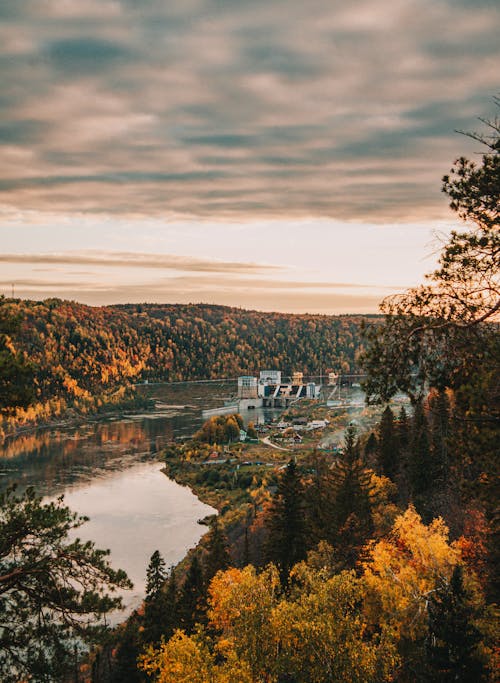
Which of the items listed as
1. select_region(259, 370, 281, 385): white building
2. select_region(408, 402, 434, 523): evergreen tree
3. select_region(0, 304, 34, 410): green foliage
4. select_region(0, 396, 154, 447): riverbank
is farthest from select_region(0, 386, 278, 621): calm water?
select_region(259, 370, 281, 385): white building

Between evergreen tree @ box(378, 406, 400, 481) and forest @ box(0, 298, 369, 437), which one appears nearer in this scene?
evergreen tree @ box(378, 406, 400, 481)

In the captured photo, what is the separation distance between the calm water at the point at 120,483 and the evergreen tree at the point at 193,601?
9.25 m

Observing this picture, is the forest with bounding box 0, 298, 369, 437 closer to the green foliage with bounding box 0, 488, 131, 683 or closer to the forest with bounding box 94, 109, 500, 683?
the forest with bounding box 94, 109, 500, 683

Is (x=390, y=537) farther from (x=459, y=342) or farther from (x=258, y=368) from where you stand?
(x=258, y=368)

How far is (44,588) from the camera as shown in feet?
30.9

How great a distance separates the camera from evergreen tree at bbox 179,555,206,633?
68.8 feet

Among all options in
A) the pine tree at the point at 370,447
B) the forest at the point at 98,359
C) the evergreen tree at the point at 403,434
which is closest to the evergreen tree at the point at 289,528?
the evergreen tree at the point at 403,434

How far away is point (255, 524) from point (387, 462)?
9551 millimetres

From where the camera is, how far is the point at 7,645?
29.6 feet

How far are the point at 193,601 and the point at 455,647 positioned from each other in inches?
499

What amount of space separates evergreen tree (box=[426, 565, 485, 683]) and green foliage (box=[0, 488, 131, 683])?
672cm

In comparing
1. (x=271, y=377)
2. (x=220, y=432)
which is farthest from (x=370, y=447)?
(x=271, y=377)

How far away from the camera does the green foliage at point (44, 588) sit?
9.17m

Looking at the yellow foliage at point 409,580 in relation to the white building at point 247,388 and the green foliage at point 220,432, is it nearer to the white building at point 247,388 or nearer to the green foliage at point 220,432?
the green foliage at point 220,432
